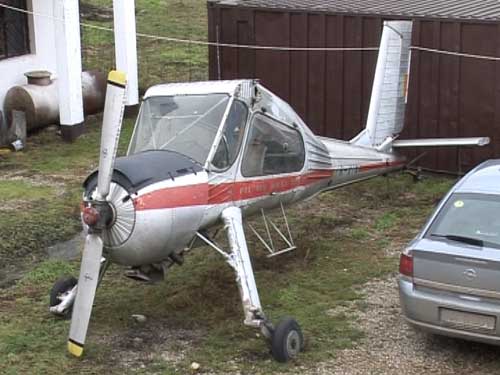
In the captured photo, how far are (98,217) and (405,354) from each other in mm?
2934

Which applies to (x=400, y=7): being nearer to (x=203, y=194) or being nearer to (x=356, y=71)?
(x=356, y=71)

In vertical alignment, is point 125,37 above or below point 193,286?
above

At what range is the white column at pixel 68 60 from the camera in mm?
16500

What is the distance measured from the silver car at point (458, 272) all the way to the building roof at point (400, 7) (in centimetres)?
606

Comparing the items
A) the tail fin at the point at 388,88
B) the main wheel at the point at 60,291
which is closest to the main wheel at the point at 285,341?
the main wheel at the point at 60,291

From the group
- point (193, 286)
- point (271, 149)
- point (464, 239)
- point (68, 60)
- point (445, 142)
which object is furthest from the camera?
point (68, 60)

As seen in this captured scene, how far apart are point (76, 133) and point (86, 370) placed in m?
9.71

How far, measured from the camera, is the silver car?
734 cm

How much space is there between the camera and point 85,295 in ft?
25.3

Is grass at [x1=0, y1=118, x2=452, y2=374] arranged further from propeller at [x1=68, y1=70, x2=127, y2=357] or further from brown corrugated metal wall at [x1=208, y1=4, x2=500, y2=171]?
brown corrugated metal wall at [x1=208, y1=4, x2=500, y2=171]

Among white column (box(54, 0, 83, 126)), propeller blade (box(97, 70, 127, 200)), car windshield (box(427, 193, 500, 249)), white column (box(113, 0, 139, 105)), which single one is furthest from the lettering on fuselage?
white column (box(113, 0, 139, 105))

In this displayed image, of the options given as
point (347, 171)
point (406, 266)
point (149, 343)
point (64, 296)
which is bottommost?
point (149, 343)

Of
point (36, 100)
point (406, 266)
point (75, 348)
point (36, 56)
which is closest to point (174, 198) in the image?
point (75, 348)

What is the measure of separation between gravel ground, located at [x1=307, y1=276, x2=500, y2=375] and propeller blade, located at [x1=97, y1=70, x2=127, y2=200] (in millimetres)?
2383
